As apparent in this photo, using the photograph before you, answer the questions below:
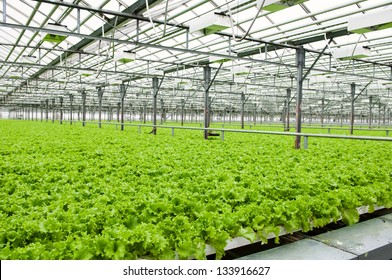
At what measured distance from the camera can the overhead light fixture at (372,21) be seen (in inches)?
306

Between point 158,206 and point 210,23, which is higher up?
point 210,23

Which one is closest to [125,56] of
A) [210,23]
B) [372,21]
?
[210,23]

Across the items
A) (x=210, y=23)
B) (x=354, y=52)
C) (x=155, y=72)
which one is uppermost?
(x=155, y=72)

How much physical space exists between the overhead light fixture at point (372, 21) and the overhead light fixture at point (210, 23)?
3.12 metres

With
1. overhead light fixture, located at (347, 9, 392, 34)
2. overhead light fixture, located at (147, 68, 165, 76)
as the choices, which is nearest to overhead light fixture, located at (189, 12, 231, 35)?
overhead light fixture, located at (347, 9, 392, 34)

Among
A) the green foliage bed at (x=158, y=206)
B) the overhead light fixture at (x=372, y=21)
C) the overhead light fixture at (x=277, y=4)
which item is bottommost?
the green foliage bed at (x=158, y=206)

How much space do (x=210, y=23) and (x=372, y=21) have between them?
3.85 metres

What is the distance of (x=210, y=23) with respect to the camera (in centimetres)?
877

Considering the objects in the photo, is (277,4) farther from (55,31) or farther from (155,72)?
(155,72)

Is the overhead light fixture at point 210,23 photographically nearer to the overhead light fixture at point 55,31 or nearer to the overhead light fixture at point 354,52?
the overhead light fixture at point 55,31

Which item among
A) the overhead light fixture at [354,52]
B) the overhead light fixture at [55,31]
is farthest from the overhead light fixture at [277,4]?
the overhead light fixture at [55,31]
